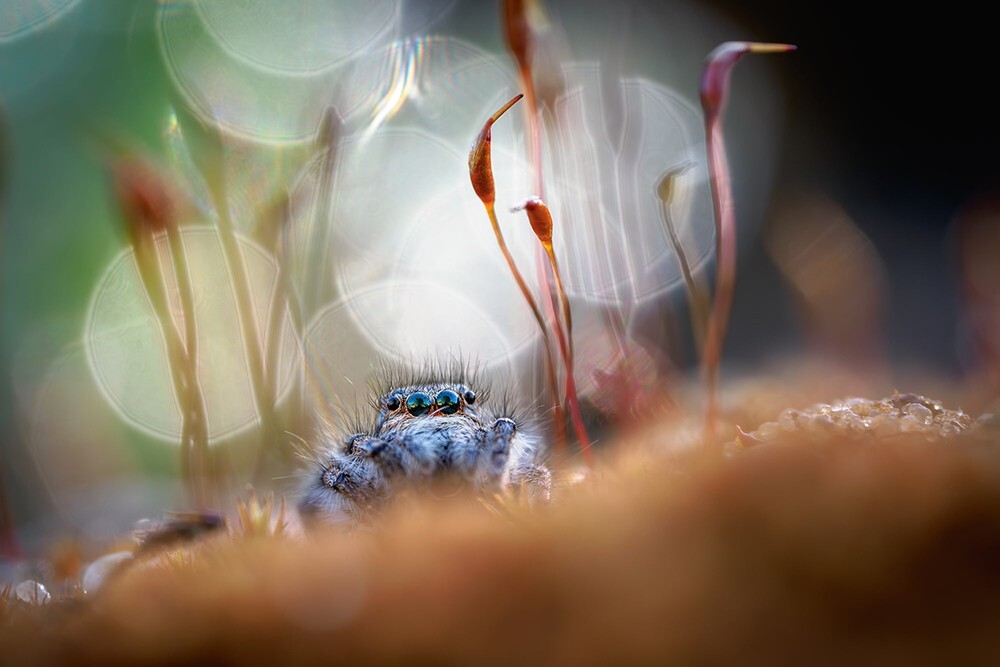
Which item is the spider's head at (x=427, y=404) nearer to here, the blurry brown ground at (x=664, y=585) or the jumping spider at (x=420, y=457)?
the jumping spider at (x=420, y=457)

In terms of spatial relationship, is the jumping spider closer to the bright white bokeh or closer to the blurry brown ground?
the blurry brown ground

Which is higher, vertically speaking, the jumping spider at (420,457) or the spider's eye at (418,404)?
the spider's eye at (418,404)

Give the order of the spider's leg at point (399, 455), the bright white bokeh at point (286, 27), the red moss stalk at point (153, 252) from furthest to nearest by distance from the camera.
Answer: the bright white bokeh at point (286, 27)
the red moss stalk at point (153, 252)
the spider's leg at point (399, 455)

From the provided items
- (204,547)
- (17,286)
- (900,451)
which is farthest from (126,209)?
(17,286)

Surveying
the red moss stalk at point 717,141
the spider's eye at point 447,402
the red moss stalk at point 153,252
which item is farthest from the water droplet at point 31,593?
the red moss stalk at point 717,141

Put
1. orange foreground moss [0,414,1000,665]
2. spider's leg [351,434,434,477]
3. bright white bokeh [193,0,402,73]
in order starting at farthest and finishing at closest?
bright white bokeh [193,0,402,73]
spider's leg [351,434,434,477]
orange foreground moss [0,414,1000,665]

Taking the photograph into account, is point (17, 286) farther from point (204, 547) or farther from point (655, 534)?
point (655, 534)

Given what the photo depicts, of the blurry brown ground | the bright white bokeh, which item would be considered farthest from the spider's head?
the bright white bokeh

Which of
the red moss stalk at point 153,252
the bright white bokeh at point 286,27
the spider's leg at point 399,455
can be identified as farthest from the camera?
the bright white bokeh at point 286,27
